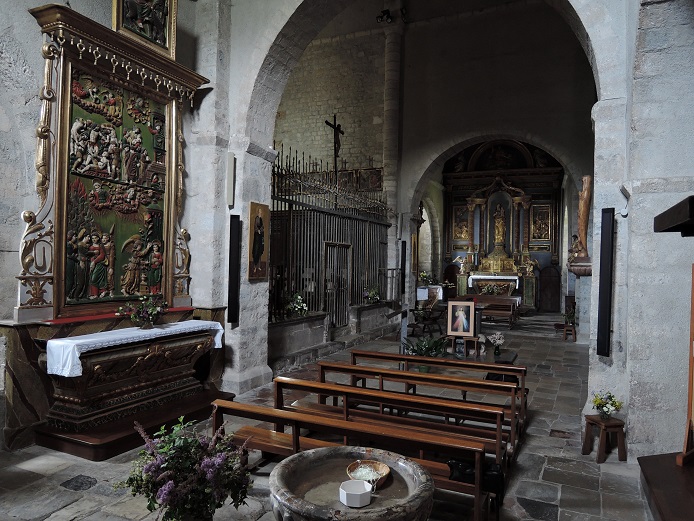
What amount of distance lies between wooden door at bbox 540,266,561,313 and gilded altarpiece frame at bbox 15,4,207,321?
14.9 meters

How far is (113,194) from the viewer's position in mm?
5258

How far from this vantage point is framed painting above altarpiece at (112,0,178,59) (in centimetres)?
516

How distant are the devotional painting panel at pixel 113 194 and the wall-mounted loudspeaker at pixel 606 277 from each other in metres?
4.80

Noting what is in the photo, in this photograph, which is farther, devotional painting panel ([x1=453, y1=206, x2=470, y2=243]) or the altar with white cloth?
devotional painting panel ([x1=453, y1=206, x2=470, y2=243])

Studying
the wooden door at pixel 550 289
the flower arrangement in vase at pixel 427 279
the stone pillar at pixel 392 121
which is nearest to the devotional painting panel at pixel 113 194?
the stone pillar at pixel 392 121

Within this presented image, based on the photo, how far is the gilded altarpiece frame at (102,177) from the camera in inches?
178

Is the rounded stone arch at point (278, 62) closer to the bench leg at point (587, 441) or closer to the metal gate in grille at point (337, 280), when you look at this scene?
the metal gate in grille at point (337, 280)

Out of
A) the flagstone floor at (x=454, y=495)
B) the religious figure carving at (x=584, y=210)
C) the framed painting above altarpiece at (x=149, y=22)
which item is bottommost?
the flagstone floor at (x=454, y=495)

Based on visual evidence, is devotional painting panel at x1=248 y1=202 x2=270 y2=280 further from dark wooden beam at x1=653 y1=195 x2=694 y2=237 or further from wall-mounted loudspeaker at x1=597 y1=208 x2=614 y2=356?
dark wooden beam at x1=653 y1=195 x2=694 y2=237

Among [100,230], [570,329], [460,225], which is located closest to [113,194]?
[100,230]

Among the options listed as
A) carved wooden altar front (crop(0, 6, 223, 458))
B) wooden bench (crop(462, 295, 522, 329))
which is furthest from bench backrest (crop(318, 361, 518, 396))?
wooden bench (crop(462, 295, 522, 329))

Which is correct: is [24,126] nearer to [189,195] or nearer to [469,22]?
[189,195]

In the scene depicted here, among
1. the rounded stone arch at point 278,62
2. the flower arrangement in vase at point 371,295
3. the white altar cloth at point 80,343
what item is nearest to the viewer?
the white altar cloth at point 80,343

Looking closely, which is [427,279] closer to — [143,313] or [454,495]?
[143,313]
